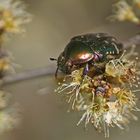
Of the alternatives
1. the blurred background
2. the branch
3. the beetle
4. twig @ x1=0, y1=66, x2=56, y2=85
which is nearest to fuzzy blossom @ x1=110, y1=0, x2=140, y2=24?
the branch

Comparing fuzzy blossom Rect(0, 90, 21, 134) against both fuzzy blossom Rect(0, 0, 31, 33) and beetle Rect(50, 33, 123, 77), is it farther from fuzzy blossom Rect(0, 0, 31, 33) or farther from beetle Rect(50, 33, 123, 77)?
beetle Rect(50, 33, 123, 77)

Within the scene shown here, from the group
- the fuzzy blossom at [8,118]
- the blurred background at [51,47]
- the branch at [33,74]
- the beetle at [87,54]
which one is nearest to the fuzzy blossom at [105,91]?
the beetle at [87,54]

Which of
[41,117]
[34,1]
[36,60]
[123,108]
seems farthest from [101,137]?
[123,108]

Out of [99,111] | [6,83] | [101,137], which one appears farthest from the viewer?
[101,137]

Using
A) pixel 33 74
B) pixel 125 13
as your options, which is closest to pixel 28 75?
pixel 33 74

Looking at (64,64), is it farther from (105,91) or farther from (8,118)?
(8,118)

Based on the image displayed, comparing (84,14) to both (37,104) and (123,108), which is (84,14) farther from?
(123,108)
